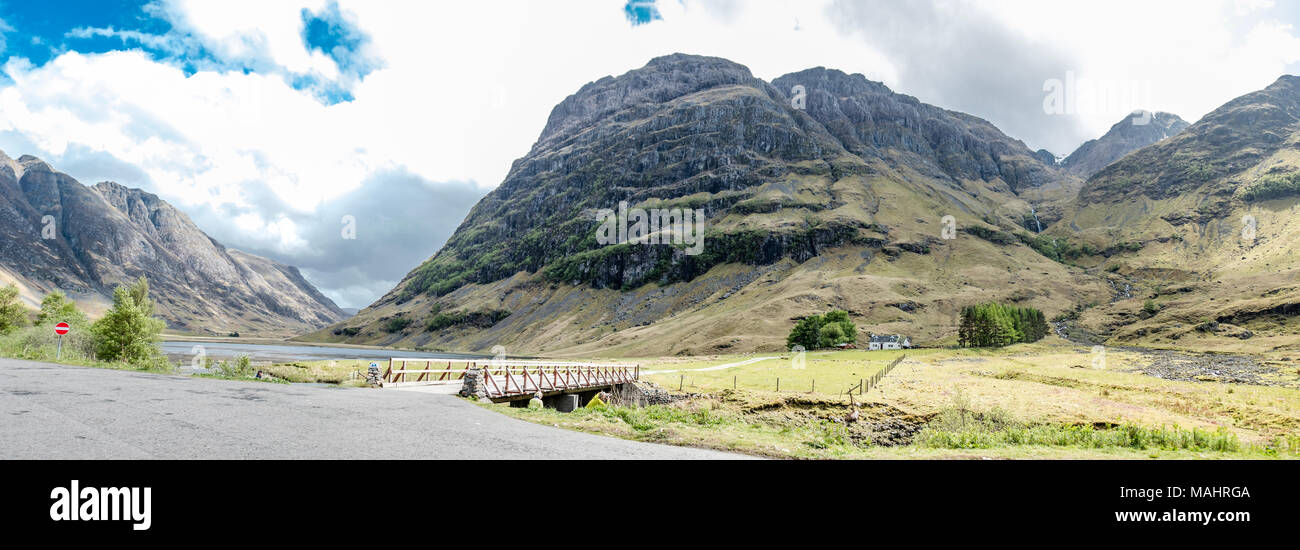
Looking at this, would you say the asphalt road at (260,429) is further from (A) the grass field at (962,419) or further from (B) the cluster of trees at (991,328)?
(B) the cluster of trees at (991,328)

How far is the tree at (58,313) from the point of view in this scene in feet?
208

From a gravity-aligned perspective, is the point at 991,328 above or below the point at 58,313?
below

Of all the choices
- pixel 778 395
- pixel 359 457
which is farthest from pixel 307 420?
pixel 778 395

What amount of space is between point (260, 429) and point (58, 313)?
8383 cm

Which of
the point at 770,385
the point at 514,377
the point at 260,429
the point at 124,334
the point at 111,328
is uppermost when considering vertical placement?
the point at 111,328

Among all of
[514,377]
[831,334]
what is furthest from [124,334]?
[831,334]

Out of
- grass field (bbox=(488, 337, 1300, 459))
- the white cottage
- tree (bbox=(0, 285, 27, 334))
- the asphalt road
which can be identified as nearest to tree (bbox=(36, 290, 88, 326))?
tree (bbox=(0, 285, 27, 334))

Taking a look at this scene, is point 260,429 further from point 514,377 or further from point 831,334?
point 831,334

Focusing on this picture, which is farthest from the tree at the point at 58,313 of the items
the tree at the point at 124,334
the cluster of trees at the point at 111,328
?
the tree at the point at 124,334

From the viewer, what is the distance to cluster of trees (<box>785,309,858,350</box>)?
132625 millimetres

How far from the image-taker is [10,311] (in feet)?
218
